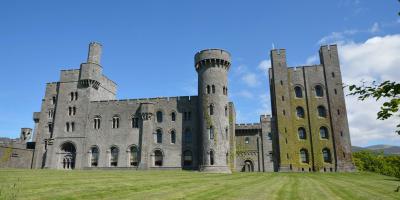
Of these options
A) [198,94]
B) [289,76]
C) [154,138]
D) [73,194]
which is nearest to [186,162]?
[154,138]

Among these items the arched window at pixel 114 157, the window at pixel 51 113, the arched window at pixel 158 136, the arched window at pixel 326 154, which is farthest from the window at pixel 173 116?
the arched window at pixel 326 154

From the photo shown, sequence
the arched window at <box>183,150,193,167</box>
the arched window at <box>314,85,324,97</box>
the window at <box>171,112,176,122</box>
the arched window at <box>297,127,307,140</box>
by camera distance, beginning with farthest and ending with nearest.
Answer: the arched window at <box>314,85,324,97</box>, the arched window at <box>297,127,307,140</box>, the window at <box>171,112,176,122</box>, the arched window at <box>183,150,193,167</box>

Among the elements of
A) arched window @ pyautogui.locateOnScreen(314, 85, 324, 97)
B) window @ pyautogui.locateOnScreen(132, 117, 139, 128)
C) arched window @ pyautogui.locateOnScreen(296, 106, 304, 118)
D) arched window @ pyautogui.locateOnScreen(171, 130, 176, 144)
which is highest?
arched window @ pyautogui.locateOnScreen(314, 85, 324, 97)

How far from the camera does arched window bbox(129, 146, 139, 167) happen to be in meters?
45.1

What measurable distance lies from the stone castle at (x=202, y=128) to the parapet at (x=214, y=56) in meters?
0.15

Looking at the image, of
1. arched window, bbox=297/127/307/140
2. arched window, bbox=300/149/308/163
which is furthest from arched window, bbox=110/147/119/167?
arched window, bbox=297/127/307/140

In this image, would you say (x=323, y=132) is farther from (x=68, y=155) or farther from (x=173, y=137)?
(x=68, y=155)

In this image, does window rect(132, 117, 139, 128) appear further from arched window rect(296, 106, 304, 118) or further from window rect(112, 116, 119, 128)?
arched window rect(296, 106, 304, 118)

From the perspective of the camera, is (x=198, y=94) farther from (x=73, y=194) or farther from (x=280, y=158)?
(x=73, y=194)

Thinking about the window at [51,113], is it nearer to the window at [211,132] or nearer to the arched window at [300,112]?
the window at [211,132]

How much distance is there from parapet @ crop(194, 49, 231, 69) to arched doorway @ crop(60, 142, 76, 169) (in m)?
23.6

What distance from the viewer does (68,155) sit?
158 feet

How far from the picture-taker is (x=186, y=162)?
43844mm

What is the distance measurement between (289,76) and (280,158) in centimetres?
1290
